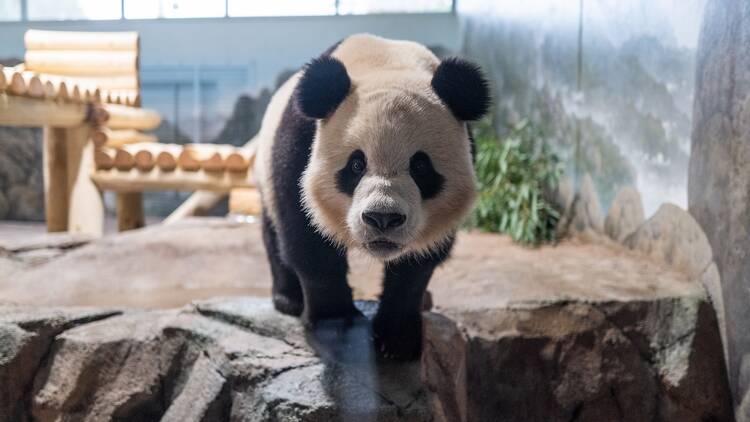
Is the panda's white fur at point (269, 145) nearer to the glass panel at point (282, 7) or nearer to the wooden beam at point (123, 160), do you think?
the glass panel at point (282, 7)

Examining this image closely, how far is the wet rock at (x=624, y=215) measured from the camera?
4543mm

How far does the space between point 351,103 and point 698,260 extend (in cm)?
221

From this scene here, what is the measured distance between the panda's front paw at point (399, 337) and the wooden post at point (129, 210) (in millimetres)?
4060

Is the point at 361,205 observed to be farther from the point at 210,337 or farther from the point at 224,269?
the point at 224,269

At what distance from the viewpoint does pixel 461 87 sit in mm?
2348

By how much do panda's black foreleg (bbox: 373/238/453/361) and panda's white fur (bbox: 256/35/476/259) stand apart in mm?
127

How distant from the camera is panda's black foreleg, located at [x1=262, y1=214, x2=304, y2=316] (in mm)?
3096

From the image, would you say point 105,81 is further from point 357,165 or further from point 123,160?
point 357,165

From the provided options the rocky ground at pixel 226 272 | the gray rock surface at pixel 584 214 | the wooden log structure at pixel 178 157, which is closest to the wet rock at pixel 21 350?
the rocky ground at pixel 226 272

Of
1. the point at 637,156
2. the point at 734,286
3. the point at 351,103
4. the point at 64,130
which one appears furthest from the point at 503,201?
the point at 351,103

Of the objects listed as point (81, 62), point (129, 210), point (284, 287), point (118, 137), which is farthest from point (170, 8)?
point (129, 210)

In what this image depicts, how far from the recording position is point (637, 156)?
15.0 feet

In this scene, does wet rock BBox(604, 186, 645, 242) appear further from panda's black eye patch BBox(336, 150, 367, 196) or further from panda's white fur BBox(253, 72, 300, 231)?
panda's black eye patch BBox(336, 150, 367, 196)

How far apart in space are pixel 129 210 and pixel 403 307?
427cm
